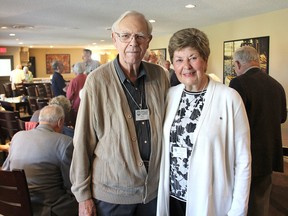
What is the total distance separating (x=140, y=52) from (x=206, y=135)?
1.54ft

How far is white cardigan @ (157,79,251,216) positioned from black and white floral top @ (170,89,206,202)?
3 cm

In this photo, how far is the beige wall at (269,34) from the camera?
4.86 metres

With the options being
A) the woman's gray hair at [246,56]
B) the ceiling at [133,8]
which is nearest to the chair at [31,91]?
the ceiling at [133,8]

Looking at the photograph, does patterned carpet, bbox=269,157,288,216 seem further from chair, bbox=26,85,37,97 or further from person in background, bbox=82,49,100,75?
chair, bbox=26,85,37,97

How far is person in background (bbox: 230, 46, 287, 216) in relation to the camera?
2.08 m

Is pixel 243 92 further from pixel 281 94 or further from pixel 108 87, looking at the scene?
pixel 108 87

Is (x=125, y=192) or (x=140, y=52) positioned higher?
(x=140, y=52)

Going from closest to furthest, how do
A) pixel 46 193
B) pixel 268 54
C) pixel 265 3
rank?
pixel 46 193, pixel 265 3, pixel 268 54

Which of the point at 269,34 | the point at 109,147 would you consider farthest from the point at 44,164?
the point at 269,34

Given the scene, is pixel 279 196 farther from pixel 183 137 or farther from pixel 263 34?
pixel 263 34

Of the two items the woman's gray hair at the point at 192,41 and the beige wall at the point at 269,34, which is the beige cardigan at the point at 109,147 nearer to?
the woman's gray hair at the point at 192,41

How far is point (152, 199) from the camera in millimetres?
1427

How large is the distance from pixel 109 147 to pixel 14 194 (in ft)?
2.42

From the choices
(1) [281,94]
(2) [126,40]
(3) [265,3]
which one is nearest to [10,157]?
(2) [126,40]
